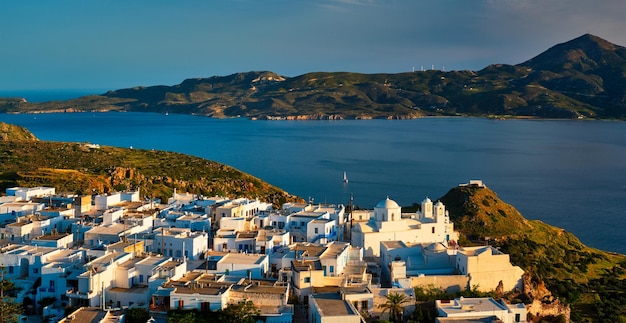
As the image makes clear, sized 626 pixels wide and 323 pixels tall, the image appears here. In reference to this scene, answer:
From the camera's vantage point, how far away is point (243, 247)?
2392cm

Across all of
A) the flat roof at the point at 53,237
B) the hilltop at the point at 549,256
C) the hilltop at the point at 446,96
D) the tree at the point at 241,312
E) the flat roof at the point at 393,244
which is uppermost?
the hilltop at the point at 446,96

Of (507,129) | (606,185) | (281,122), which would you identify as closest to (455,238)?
(606,185)

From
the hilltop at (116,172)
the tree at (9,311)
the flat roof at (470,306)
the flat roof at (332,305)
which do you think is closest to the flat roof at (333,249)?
the flat roof at (332,305)

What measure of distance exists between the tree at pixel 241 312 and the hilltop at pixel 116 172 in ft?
72.6

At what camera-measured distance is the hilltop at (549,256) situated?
28.1 m

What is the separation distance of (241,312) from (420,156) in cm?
7077

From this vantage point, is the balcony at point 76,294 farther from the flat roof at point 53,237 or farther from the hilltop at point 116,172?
the hilltop at point 116,172

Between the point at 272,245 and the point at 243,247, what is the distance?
1.13 meters

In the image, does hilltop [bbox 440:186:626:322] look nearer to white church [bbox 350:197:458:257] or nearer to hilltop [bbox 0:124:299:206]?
white church [bbox 350:197:458:257]

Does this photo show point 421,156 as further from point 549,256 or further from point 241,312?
point 241,312

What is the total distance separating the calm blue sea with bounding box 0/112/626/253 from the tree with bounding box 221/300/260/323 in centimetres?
3383

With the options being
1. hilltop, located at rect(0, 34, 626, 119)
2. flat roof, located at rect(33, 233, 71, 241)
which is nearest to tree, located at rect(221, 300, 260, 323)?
flat roof, located at rect(33, 233, 71, 241)

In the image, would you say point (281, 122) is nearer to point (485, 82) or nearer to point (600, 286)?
point (485, 82)

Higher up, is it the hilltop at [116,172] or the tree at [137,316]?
the hilltop at [116,172]
